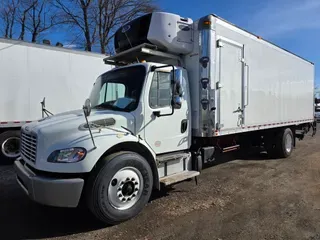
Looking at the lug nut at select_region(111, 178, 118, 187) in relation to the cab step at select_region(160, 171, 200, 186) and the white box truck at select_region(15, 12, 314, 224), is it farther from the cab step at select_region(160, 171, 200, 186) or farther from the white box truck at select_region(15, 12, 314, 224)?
the cab step at select_region(160, 171, 200, 186)

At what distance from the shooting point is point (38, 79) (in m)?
8.76

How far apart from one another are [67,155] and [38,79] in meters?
5.89

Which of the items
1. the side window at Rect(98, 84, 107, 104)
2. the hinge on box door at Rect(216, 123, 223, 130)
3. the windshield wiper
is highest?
the side window at Rect(98, 84, 107, 104)

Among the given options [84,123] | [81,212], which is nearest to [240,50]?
[84,123]

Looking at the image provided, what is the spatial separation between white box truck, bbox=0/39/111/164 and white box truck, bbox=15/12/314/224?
371 cm

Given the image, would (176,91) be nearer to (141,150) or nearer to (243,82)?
(141,150)

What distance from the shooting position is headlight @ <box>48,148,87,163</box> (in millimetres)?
3730

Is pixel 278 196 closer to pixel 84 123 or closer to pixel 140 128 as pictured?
pixel 140 128

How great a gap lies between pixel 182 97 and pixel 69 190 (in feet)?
8.62

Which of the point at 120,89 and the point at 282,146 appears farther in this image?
the point at 282,146

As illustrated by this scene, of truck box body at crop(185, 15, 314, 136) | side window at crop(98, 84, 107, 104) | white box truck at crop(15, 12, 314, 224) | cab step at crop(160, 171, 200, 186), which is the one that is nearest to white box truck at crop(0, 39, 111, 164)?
white box truck at crop(15, 12, 314, 224)

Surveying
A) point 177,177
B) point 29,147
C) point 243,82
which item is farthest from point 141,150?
point 243,82

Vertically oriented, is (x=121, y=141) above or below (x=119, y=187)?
→ above

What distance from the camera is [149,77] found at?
476 cm
